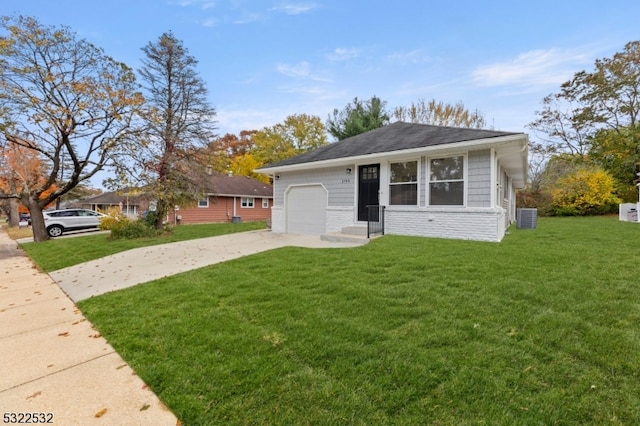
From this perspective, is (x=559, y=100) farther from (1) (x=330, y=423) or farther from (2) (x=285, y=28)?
(1) (x=330, y=423)

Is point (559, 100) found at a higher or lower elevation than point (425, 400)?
higher

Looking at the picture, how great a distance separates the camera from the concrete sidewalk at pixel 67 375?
211cm

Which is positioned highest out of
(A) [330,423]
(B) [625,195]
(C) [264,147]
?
(C) [264,147]

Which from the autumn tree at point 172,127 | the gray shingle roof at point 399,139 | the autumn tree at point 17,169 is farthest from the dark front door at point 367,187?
the autumn tree at point 17,169

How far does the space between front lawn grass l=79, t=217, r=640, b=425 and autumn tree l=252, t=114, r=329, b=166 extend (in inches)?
1130

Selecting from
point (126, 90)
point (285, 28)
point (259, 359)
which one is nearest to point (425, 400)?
point (259, 359)

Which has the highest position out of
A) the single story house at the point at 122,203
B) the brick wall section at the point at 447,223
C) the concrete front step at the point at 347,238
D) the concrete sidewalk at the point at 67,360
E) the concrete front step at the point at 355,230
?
the single story house at the point at 122,203

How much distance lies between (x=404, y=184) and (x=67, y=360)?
8.48 m

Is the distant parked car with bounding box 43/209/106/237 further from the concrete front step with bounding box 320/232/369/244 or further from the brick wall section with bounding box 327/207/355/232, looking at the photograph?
the concrete front step with bounding box 320/232/369/244

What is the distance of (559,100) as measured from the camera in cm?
2589

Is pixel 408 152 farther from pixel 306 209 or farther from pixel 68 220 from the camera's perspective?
pixel 68 220

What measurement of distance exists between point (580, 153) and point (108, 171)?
109ft

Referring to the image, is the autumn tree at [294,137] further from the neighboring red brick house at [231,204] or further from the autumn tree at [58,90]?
the autumn tree at [58,90]

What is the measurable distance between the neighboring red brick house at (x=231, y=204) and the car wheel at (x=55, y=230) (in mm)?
5995
